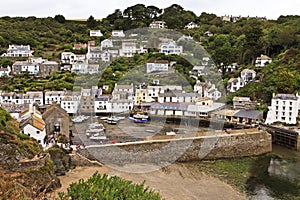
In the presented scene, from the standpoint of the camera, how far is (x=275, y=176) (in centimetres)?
1634

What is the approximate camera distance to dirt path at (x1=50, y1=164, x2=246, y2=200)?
13982mm

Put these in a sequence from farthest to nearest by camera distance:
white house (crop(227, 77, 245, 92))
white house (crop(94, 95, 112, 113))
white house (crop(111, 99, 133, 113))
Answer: white house (crop(227, 77, 245, 92))
white house (crop(111, 99, 133, 113))
white house (crop(94, 95, 112, 113))

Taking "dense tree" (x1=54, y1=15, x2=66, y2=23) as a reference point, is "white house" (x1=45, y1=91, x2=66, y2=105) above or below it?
below

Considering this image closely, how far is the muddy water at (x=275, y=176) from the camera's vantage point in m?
14.4

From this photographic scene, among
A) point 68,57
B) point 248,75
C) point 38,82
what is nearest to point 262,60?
point 248,75

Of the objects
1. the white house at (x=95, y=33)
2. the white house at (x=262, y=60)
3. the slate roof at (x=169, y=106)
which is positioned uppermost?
the white house at (x=95, y=33)

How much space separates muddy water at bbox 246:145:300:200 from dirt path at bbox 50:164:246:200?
1126 millimetres

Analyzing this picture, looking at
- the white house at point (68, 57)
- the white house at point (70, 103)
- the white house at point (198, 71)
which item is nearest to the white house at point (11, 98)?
the white house at point (70, 103)

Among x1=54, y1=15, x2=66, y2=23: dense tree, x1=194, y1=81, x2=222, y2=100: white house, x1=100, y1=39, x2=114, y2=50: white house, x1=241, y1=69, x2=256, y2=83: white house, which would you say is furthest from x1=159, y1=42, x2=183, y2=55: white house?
x1=54, y1=15, x2=66, y2=23: dense tree

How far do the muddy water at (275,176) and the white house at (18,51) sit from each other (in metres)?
34.4

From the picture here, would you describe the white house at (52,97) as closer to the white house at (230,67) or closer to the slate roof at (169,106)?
the slate roof at (169,106)

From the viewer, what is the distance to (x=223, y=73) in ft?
122

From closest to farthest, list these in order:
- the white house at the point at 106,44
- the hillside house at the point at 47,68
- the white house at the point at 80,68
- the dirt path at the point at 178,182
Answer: the dirt path at the point at 178,182, the white house at the point at 80,68, the hillside house at the point at 47,68, the white house at the point at 106,44

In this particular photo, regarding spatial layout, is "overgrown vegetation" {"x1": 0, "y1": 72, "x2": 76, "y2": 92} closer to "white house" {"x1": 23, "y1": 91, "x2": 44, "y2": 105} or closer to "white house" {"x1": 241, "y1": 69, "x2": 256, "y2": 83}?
"white house" {"x1": 23, "y1": 91, "x2": 44, "y2": 105}
